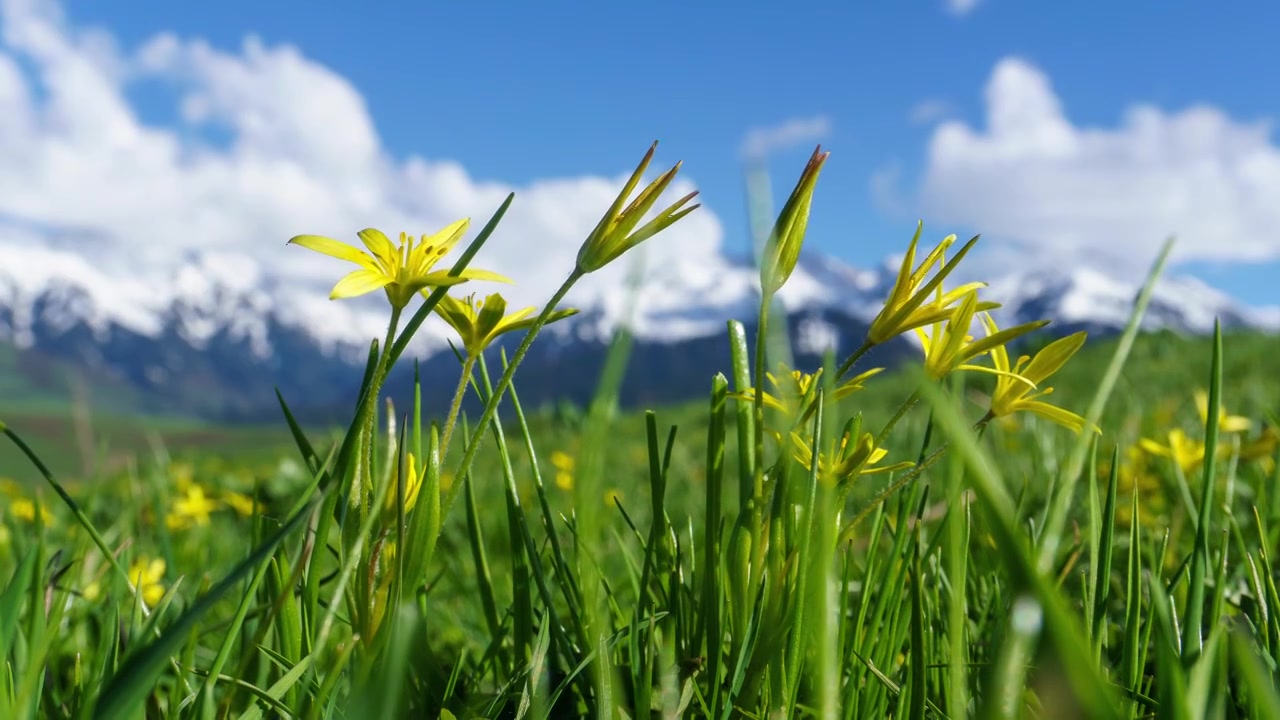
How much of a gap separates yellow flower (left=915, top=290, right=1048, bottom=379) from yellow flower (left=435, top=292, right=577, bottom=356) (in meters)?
0.42

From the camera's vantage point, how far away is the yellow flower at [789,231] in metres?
0.87

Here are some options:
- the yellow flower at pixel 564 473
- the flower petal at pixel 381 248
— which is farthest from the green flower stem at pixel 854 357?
the yellow flower at pixel 564 473

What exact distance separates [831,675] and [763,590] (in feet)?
1.49

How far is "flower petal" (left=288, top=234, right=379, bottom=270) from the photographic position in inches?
32.5

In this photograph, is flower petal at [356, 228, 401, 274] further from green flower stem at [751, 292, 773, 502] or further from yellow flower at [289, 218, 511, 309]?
green flower stem at [751, 292, 773, 502]

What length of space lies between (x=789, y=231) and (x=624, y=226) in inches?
6.8

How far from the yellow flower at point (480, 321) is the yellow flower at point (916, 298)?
0.35 metres

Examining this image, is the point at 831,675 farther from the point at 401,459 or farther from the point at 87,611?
the point at 87,611

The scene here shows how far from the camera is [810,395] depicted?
98 centimetres

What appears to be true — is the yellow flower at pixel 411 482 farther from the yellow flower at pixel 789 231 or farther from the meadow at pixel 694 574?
the yellow flower at pixel 789 231

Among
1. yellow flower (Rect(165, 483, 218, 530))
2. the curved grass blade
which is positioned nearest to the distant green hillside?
yellow flower (Rect(165, 483, 218, 530))

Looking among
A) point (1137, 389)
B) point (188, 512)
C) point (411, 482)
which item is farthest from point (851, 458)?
point (1137, 389)

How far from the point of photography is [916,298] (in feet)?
2.98

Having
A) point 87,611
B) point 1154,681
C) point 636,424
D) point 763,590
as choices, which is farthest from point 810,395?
point 636,424
